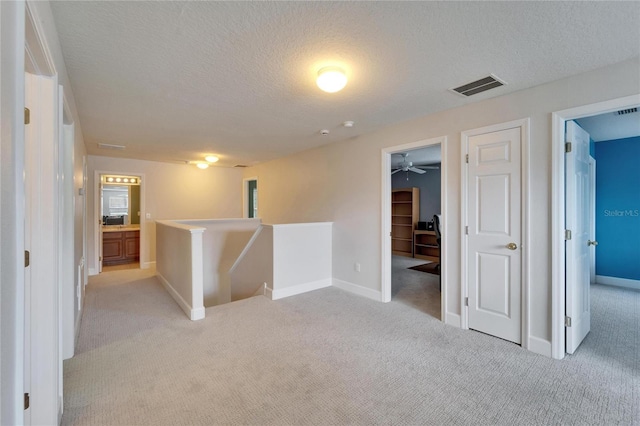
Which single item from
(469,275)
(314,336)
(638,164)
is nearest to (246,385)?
(314,336)

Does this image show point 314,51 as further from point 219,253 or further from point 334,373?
point 219,253

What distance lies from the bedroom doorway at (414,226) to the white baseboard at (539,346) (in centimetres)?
84

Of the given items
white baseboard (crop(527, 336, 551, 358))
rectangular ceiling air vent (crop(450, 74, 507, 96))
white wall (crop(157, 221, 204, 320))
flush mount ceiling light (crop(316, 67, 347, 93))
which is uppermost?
rectangular ceiling air vent (crop(450, 74, 507, 96))

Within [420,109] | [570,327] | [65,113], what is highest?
[420,109]

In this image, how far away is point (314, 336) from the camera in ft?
9.34

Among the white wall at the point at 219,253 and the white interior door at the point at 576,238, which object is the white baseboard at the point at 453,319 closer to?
the white interior door at the point at 576,238

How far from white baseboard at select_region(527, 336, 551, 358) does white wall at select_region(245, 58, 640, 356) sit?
0.03 m

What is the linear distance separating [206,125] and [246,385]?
10.1 ft

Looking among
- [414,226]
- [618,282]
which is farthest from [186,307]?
[618,282]

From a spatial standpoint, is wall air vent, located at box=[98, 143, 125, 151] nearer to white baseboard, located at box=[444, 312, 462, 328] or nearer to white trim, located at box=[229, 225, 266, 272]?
white trim, located at box=[229, 225, 266, 272]

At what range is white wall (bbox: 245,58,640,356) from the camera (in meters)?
2.41

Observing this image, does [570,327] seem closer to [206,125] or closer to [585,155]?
[585,155]

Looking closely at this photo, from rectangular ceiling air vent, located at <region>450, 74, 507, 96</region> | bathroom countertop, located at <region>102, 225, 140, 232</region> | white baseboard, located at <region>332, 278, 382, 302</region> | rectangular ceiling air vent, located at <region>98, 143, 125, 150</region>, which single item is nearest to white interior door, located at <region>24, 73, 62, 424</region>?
rectangular ceiling air vent, located at <region>450, 74, 507, 96</region>

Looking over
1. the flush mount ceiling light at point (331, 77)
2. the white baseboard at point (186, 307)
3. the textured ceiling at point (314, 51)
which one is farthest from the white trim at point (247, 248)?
the flush mount ceiling light at point (331, 77)
